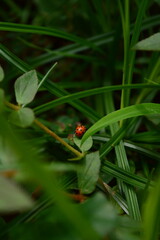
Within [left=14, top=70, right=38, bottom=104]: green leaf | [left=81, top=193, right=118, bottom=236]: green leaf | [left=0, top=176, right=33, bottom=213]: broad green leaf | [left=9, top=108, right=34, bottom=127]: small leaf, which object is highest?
[left=14, top=70, right=38, bottom=104]: green leaf

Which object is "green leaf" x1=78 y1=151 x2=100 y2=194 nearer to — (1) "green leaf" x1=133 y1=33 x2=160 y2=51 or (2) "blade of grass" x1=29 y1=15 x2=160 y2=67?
(1) "green leaf" x1=133 y1=33 x2=160 y2=51

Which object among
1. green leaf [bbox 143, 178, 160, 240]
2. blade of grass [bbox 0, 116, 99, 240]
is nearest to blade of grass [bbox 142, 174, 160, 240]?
green leaf [bbox 143, 178, 160, 240]

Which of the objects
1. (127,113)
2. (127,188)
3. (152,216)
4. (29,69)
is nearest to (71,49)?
(29,69)

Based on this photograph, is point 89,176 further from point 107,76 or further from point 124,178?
point 107,76

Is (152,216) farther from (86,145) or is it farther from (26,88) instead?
(26,88)

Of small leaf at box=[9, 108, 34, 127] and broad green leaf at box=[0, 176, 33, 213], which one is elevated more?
small leaf at box=[9, 108, 34, 127]

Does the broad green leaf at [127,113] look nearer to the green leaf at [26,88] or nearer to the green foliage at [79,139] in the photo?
the green foliage at [79,139]
